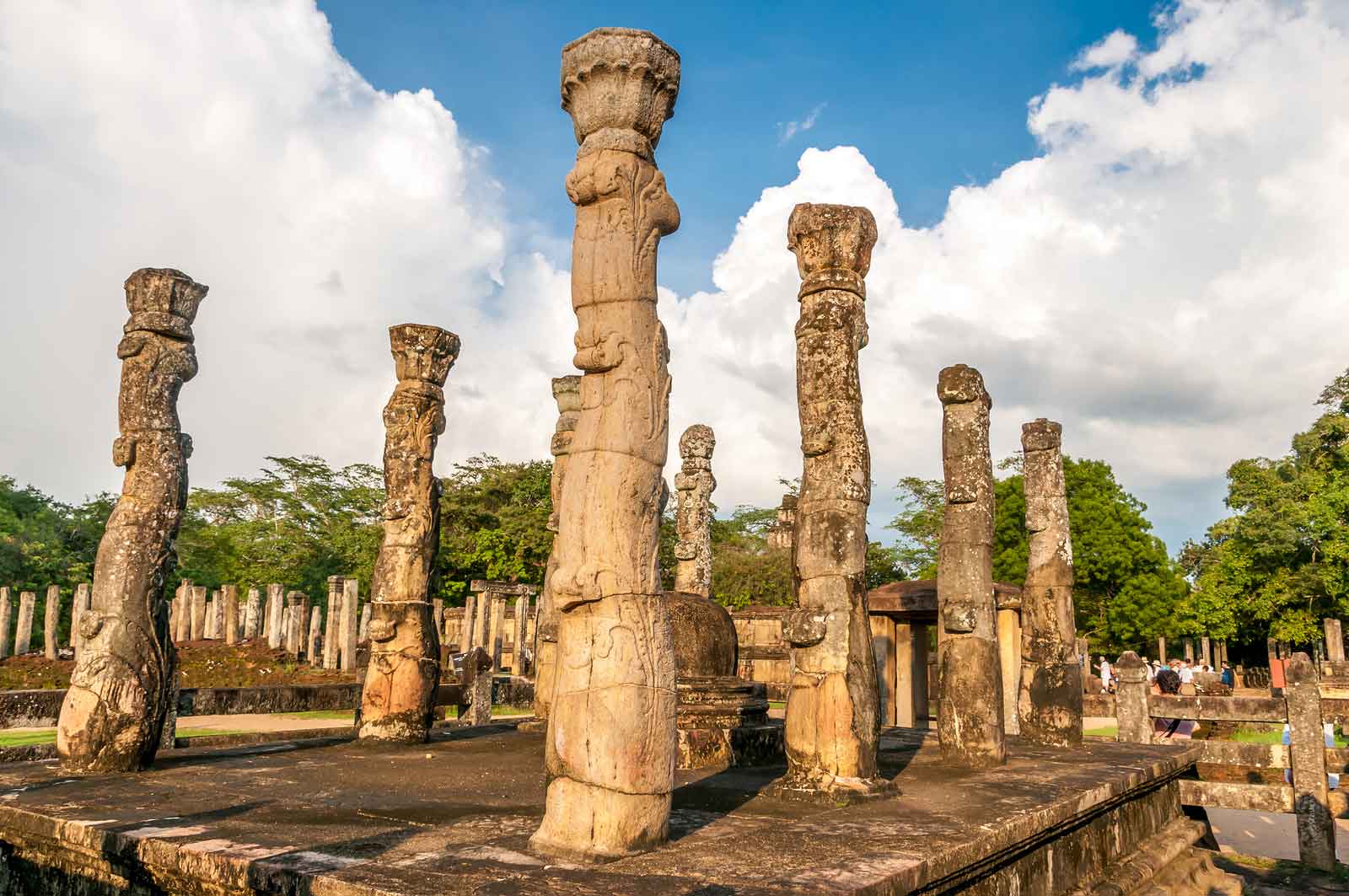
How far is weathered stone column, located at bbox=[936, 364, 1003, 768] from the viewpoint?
8406mm

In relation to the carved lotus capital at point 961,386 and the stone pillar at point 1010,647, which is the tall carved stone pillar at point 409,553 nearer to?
the carved lotus capital at point 961,386

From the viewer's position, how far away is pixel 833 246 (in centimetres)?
755

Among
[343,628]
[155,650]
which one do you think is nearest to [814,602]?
[155,650]

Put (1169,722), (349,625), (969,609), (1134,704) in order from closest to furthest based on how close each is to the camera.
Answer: (969,609) → (1134,704) → (1169,722) → (349,625)

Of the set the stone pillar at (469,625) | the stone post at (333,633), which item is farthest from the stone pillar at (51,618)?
the stone pillar at (469,625)

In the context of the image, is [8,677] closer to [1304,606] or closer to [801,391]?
[801,391]

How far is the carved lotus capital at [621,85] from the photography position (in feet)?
18.0

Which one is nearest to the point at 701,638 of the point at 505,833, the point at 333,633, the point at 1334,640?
the point at 505,833

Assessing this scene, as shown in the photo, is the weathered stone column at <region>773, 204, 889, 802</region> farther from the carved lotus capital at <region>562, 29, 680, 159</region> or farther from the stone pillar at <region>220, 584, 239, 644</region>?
the stone pillar at <region>220, 584, 239, 644</region>

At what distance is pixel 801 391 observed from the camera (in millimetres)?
7477

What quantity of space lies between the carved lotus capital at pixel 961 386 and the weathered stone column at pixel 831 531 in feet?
6.32

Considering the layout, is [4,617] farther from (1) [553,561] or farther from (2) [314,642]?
(1) [553,561]

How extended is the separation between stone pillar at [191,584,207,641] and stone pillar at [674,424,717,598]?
1783 cm

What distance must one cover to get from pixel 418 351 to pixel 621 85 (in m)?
5.60
